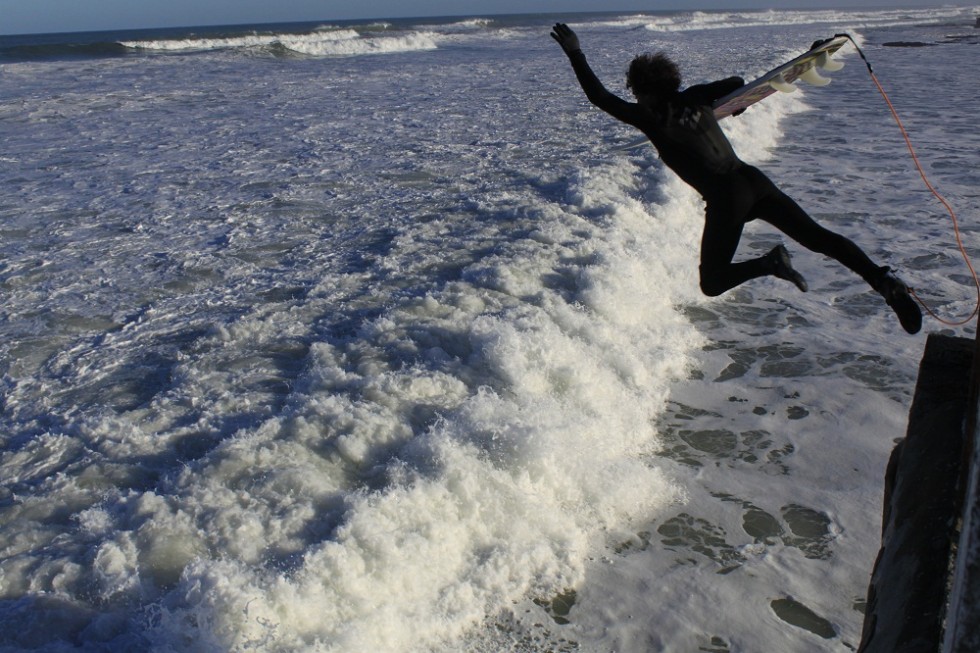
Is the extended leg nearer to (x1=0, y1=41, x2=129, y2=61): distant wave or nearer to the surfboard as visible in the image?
the surfboard

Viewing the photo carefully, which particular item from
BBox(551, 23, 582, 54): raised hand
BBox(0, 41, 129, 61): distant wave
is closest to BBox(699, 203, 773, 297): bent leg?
BBox(551, 23, 582, 54): raised hand

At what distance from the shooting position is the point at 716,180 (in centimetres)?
459

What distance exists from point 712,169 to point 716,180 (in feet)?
0.22

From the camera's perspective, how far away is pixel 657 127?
14.7 feet

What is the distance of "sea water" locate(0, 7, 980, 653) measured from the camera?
3.59 metres

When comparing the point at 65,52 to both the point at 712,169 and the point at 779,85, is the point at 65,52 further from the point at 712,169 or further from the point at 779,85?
the point at 712,169

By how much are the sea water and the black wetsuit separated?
46.4 inches

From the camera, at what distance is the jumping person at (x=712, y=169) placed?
444cm

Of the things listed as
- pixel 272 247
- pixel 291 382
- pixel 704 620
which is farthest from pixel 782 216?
pixel 272 247

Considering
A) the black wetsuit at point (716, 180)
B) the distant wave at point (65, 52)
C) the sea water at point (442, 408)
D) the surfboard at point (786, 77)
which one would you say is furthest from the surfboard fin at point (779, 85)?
the distant wave at point (65, 52)

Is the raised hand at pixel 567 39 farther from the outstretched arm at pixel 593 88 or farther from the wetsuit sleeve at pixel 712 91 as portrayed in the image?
the wetsuit sleeve at pixel 712 91

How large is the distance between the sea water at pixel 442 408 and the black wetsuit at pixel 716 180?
1178 millimetres

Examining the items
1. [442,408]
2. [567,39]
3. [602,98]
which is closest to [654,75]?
[602,98]

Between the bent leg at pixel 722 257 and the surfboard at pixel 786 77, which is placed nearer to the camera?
the bent leg at pixel 722 257
